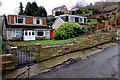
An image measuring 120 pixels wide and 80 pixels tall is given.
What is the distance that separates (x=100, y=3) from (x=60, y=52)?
3240 centimetres

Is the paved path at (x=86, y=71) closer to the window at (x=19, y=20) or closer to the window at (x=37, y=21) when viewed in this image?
the window at (x=19, y=20)

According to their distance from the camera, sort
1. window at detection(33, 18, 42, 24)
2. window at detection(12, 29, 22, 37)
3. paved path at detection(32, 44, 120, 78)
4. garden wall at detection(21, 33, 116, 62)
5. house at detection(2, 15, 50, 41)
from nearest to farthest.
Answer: paved path at detection(32, 44, 120, 78)
garden wall at detection(21, 33, 116, 62)
house at detection(2, 15, 50, 41)
window at detection(12, 29, 22, 37)
window at detection(33, 18, 42, 24)

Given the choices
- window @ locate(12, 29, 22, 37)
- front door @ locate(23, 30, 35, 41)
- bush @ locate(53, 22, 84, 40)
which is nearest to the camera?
bush @ locate(53, 22, 84, 40)

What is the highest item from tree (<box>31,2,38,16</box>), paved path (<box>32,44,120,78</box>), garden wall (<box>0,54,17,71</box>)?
tree (<box>31,2,38,16</box>)

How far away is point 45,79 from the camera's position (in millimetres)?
3777

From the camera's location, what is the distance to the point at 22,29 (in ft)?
63.8

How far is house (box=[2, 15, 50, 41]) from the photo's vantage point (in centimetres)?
1873

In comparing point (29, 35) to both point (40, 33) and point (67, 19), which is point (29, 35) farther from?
point (67, 19)

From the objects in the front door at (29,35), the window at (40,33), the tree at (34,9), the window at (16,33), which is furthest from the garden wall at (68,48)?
the tree at (34,9)

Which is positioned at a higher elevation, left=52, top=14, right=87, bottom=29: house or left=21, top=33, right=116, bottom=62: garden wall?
left=52, top=14, right=87, bottom=29: house

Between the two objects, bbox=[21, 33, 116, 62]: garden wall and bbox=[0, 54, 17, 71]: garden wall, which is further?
bbox=[21, 33, 116, 62]: garden wall

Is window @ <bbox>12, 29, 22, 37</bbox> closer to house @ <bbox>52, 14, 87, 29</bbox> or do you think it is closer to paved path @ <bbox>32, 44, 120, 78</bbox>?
house @ <bbox>52, 14, 87, 29</bbox>

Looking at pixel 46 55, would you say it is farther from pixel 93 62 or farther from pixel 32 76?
pixel 93 62

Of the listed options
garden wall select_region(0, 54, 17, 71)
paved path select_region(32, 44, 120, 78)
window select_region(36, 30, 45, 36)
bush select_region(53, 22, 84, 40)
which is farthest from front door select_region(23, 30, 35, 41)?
paved path select_region(32, 44, 120, 78)
